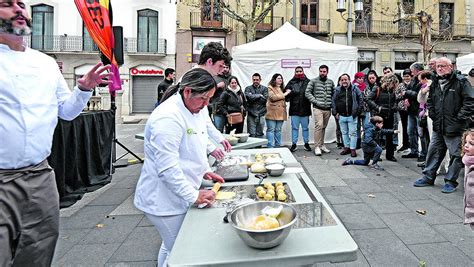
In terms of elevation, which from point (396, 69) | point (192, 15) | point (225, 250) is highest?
point (192, 15)

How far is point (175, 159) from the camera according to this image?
177 centimetres

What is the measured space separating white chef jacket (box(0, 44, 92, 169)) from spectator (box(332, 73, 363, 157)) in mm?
5887

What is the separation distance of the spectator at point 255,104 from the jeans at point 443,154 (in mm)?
3441

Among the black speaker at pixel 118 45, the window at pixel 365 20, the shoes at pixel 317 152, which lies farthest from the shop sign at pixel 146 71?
the shoes at pixel 317 152

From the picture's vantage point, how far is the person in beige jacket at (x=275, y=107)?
736 centimetres

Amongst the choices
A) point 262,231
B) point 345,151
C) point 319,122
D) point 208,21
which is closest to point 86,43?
point 208,21

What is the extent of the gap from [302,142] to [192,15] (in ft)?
53.5

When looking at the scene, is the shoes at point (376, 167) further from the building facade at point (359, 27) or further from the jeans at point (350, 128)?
the building facade at point (359, 27)

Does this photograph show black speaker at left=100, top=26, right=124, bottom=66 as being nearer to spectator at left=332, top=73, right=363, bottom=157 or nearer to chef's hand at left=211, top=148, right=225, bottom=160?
chef's hand at left=211, top=148, right=225, bottom=160

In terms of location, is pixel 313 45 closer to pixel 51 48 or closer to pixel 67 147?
pixel 67 147

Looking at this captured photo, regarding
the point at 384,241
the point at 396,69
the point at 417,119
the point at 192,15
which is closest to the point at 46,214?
the point at 384,241

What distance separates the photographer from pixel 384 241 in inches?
121

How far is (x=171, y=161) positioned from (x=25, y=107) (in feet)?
2.46

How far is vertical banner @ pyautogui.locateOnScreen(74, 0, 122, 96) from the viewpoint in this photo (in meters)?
4.60
